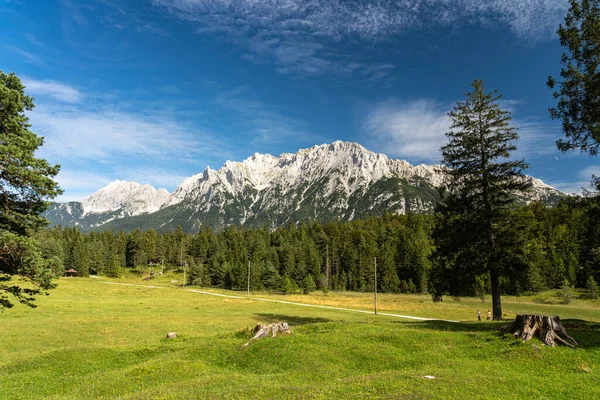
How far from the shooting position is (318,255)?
148625mm

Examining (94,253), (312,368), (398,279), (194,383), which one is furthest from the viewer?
(94,253)

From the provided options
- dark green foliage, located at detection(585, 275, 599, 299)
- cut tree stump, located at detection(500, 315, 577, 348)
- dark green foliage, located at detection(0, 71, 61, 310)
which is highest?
dark green foliage, located at detection(0, 71, 61, 310)

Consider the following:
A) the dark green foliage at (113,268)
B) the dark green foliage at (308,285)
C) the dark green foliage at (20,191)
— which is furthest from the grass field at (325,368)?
the dark green foliage at (113,268)

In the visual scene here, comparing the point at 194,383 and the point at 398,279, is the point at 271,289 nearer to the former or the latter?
the point at 398,279

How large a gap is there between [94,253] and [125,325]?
5292 inches

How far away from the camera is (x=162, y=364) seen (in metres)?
18.9

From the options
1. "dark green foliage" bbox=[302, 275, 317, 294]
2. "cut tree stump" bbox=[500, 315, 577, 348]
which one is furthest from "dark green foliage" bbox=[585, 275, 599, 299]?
"cut tree stump" bbox=[500, 315, 577, 348]

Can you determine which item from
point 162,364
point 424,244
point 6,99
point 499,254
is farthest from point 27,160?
point 424,244

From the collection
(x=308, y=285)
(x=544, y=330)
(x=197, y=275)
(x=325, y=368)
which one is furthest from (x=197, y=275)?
(x=544, y=330)

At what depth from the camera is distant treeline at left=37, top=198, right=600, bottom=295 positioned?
11334 centimetres

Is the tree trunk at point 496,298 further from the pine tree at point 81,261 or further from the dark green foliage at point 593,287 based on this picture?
the pine tree at point 81,261

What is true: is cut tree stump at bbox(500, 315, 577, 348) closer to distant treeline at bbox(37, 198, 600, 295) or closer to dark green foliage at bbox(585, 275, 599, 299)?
distant treeline at bbox(37, 198, 600, 295)

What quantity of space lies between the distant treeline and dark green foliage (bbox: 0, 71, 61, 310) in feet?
266

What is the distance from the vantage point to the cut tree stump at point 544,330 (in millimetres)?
18344
